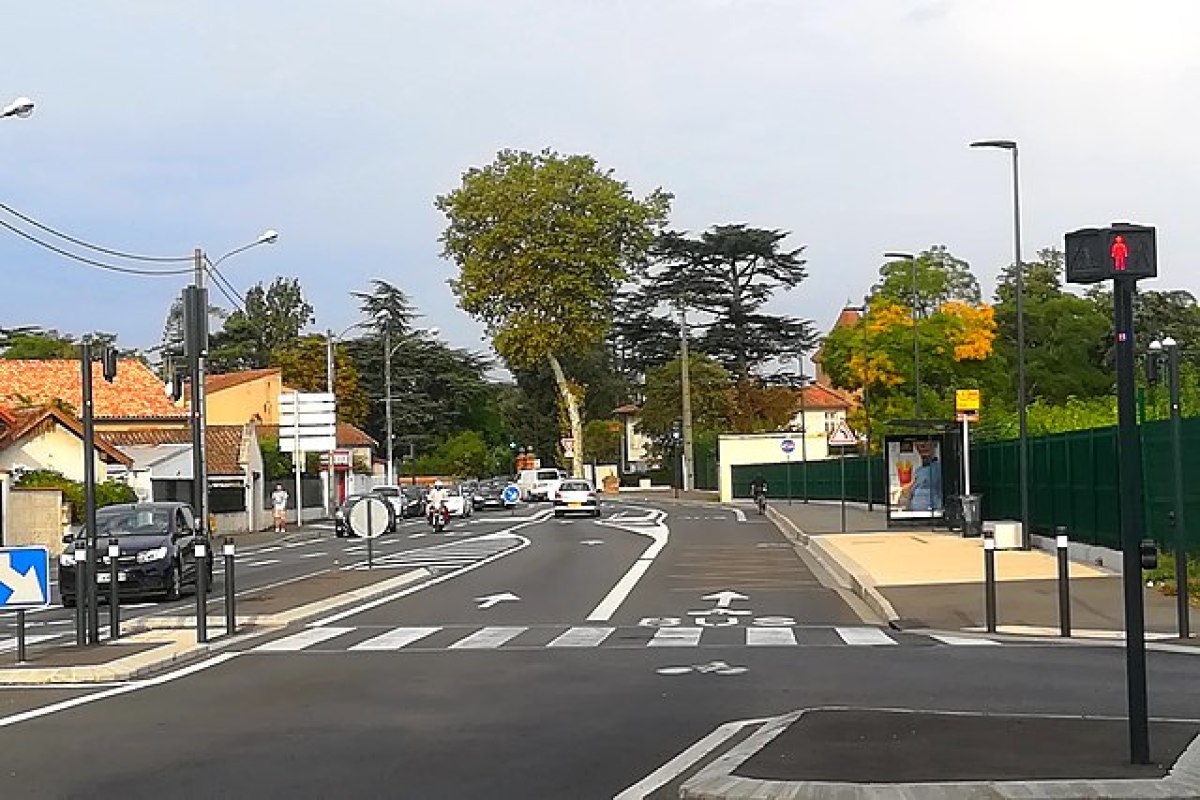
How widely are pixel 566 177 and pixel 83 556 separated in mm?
63274

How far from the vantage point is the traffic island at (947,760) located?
8.58m

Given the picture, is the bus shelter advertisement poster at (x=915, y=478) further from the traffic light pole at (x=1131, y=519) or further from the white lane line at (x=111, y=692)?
the traffic light pole at (x=1131, y=519)

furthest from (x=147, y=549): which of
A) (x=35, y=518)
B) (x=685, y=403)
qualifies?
(x=685, y=403)

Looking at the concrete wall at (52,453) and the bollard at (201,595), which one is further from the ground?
the concrete wall at (52,453)

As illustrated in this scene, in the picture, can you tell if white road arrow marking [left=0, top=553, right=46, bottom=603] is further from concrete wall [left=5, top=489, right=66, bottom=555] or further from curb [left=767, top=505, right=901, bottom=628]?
concrete wall [left=5, top=489, right=66, bottom=555]

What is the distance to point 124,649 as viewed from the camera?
17984 mm

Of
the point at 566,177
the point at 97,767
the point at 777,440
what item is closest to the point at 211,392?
the point at 566,177

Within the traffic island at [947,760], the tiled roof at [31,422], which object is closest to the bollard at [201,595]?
the traffic island at [947,760]

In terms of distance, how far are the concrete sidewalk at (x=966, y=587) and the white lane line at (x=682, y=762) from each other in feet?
26.3

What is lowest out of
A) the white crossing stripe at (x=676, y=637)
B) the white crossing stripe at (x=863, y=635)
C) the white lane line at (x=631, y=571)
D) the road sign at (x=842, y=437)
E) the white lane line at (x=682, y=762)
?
the white lane line at (x=631, y=571)

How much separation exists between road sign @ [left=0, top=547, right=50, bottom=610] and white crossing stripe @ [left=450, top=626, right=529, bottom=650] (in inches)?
171

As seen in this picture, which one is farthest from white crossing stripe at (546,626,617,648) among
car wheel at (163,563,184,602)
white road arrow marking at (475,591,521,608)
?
car wheel at (163,563,184,602)

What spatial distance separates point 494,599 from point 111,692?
1087 centimetres

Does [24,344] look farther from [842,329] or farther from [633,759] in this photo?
[633,759]
